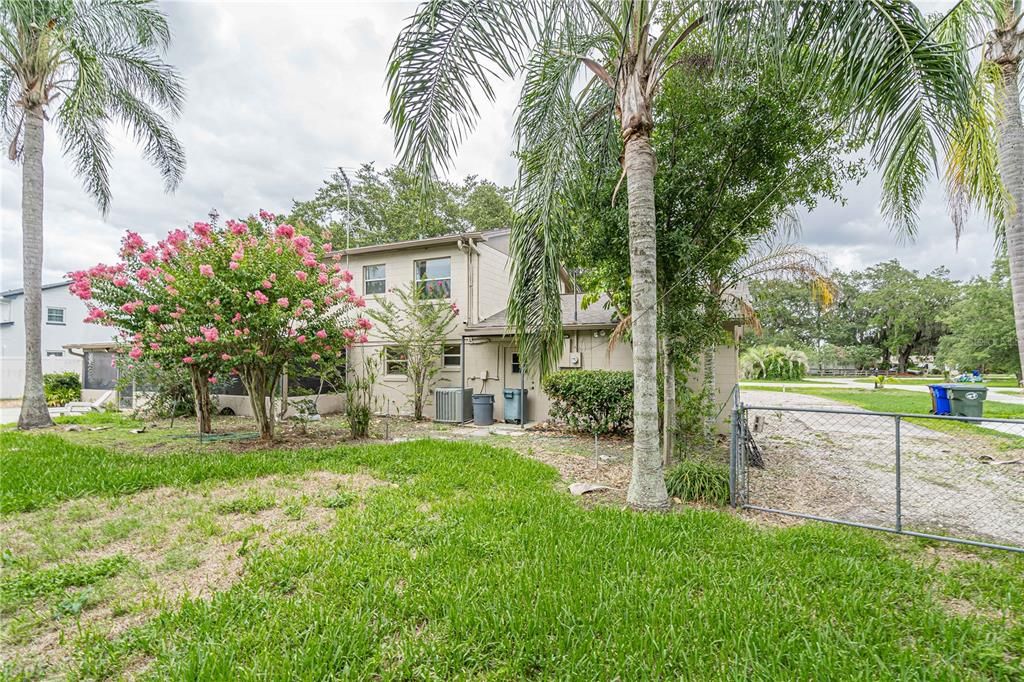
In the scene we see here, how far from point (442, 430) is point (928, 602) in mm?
8501

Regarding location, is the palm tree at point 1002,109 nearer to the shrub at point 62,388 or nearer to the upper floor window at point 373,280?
the upper floor window at point 373,280

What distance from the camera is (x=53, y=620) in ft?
8.43

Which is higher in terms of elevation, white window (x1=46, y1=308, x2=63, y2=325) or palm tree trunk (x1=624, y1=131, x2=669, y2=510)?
white window (x1=46, y1=308, x2=63, y2=325)

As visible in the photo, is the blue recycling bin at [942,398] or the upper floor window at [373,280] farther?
the upper floor window at [373,280]

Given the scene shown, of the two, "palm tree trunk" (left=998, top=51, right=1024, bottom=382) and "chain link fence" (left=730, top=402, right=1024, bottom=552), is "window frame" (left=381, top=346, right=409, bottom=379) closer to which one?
"chain link fence" (left=730, top=402, right=1024, bottom=552)

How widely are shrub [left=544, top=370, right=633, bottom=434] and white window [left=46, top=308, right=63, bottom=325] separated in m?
28.1

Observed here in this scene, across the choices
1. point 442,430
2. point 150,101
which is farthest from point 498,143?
point 150,101

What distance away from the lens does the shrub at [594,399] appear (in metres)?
8.78

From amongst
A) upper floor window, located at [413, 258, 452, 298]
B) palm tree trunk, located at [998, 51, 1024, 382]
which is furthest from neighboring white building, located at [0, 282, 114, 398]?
palm tree trunk, located at [998, 51, 1024, 382]

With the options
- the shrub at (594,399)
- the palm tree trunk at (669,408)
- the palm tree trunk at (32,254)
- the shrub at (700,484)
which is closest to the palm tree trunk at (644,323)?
the shrub at (700,484)

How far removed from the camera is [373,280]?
13.5 meters

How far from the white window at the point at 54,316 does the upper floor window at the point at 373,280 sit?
21.2 meters

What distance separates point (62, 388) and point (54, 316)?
978 centimetres

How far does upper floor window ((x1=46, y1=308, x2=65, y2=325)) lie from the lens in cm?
2181
